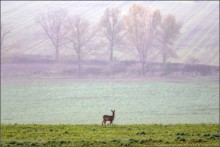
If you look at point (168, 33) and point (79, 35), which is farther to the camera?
point (168, 33)

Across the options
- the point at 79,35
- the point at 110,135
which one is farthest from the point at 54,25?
the point at 110,135

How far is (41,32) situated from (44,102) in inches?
852

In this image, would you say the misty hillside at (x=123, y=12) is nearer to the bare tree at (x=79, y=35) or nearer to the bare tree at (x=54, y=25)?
the bare tree at (x=54, y=25)

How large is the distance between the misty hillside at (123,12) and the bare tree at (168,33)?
1.04 metres

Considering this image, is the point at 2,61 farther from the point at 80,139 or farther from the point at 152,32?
the point at 80,139

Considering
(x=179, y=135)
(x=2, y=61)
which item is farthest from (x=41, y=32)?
(x=179, y=135)

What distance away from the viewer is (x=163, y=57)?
5600 cm

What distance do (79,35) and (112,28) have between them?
14.5ft

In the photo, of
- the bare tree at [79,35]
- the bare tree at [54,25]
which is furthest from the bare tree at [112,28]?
the bare tree at [54,25]

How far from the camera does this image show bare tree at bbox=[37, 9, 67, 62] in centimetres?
5844

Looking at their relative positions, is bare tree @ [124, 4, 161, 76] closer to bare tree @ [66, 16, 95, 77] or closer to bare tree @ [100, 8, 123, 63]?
bare tree @ [100, 8, 123, 63]

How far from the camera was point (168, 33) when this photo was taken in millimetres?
59875

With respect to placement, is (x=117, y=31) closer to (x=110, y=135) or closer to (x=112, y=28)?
(x=112, y=28)

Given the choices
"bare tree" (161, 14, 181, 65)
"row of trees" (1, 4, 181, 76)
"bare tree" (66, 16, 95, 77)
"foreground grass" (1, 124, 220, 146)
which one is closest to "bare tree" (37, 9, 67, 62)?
"row of trees" (1, 4, 181, 76)
